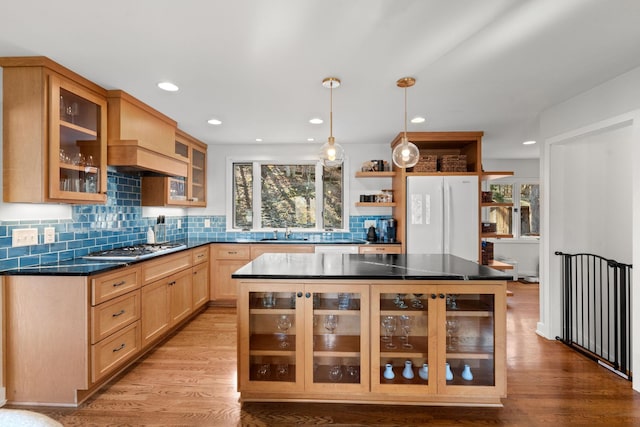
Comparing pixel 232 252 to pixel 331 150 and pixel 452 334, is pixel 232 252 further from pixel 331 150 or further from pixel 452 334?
pixel 452 334

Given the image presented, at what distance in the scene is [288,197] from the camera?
4770 mm

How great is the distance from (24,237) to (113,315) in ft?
2.75

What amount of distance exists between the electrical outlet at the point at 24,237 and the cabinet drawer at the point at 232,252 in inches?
80.3

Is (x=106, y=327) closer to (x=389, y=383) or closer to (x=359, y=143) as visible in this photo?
(x=389, y=383)

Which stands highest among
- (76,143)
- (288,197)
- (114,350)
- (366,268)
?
(76,143)

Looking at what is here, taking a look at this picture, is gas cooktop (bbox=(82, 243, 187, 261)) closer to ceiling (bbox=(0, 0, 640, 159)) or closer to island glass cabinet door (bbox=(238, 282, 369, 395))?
island glass cabinet door (bbox=(238, 282, 369, 395))

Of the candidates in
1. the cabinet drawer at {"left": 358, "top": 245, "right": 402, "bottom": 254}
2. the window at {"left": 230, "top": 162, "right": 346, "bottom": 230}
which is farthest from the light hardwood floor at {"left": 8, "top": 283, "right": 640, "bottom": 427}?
the window at {"left": 230, "top": 162, "right": 346, "bottom": 230}

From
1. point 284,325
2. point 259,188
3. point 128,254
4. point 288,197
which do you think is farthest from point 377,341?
point 259,188

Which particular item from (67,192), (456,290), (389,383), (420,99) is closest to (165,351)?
(67,192)

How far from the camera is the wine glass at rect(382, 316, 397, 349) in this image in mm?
2025

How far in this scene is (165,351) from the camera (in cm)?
289

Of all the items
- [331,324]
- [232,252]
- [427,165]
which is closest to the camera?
[331,324]

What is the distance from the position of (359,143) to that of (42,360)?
13.3ft

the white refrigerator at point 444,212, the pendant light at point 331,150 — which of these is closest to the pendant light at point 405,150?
the pendant light at point 331,150
